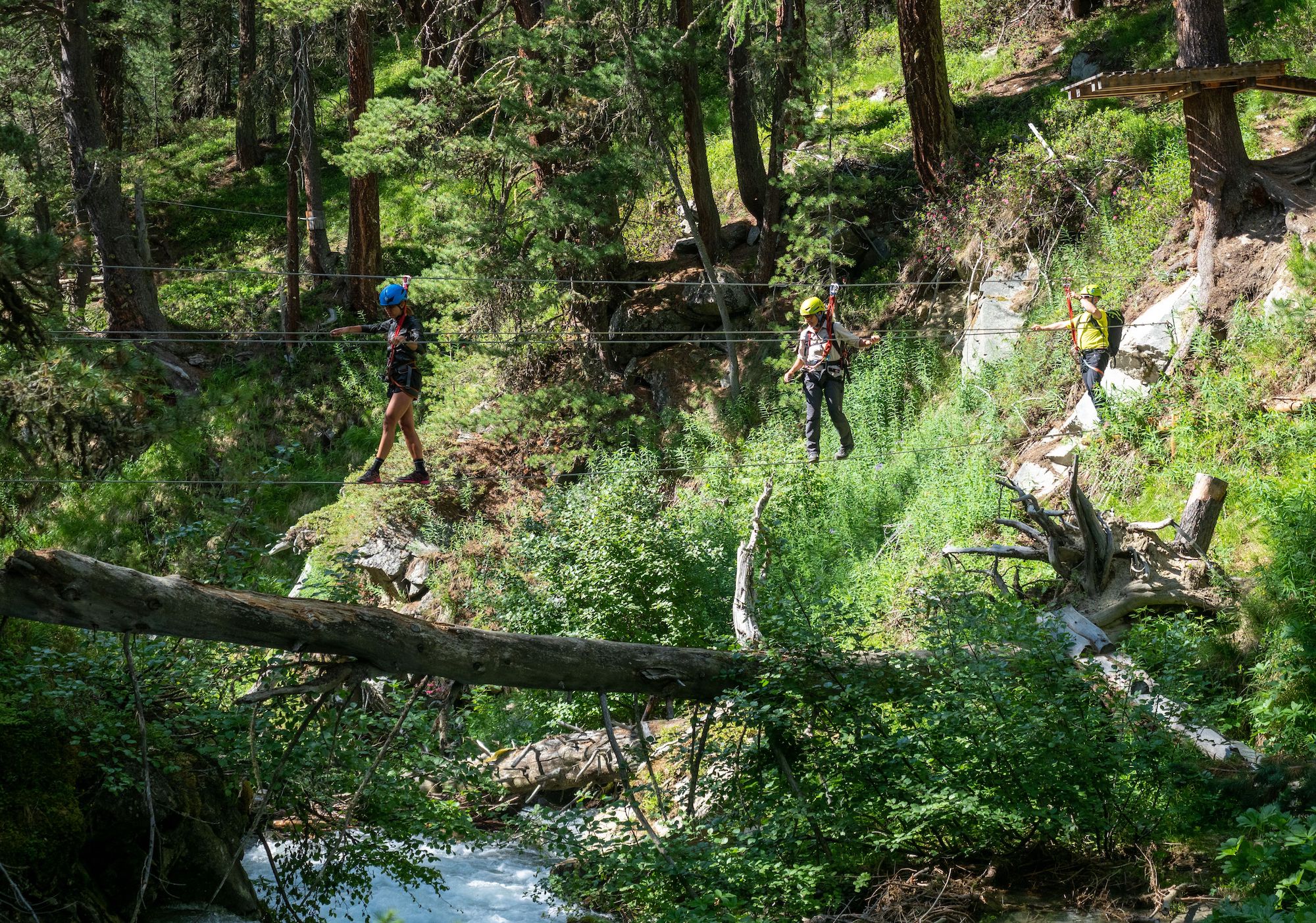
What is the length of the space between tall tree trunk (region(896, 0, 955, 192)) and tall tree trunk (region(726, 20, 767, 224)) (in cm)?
269

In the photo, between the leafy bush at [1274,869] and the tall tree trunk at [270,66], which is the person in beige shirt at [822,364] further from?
the tall tree trunk at [270,66]

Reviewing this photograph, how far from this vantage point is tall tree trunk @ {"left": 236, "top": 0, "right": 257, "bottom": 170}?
22.6 m

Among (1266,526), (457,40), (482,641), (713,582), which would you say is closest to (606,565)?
(713,582)

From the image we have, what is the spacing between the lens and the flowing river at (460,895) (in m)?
7.95

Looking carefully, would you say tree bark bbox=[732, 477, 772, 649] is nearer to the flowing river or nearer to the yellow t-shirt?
the flowing river

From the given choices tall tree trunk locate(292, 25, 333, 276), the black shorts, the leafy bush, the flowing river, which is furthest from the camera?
tall tree trunk locate(292, 25, 333, 276)

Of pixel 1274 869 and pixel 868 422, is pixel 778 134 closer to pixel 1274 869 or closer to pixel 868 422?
pixel 868 422

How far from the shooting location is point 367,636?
232 inches

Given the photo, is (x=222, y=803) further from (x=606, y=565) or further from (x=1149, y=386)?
(x=1149, y=386)

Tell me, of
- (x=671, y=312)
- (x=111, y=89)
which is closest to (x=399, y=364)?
(x=671, y=312)

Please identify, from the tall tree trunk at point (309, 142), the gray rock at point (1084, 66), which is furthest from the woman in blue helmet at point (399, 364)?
the gray rock at point (1084, 66)

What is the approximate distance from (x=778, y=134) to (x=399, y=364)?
9.30 meters

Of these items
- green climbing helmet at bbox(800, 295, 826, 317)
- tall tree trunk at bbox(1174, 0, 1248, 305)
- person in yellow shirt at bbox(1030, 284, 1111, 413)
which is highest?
tall tree trunk at bbox(1174, 0, 1248, 305)

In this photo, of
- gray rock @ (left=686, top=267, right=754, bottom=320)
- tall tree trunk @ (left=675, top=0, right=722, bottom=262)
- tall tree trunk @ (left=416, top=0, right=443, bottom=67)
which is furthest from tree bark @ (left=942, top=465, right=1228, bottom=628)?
tall tree trunk @ (left=416, top=0, right=443, bottom=67)
